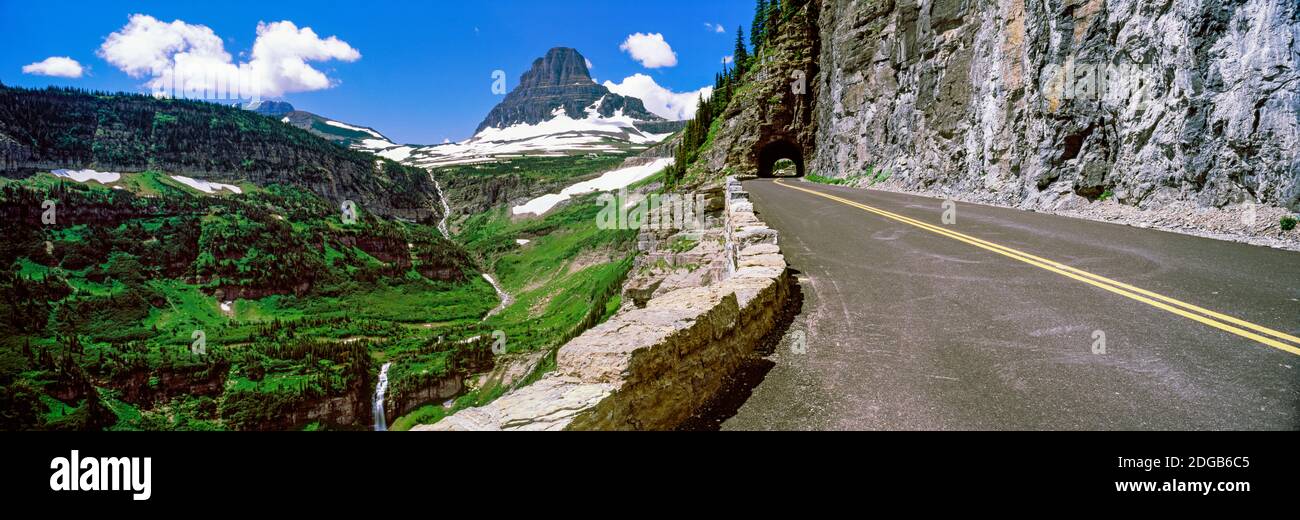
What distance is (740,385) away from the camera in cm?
482

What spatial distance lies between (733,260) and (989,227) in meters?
8.14

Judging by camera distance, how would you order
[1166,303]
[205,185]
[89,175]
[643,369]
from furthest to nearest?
[205,185] → [89,175] → [1166,303] → [643,369]

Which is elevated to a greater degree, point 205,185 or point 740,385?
point 205,185

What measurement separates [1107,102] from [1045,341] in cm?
1674

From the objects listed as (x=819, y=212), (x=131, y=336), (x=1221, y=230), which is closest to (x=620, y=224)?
(x=131, y=336)

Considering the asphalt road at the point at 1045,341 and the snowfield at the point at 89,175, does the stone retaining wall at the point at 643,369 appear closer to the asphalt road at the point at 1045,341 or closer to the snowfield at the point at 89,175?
the asphalt road at the point at 1045,341

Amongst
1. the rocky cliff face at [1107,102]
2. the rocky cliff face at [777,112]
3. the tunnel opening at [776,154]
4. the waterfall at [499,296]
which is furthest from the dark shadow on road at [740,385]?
the waterfall at [499,296]

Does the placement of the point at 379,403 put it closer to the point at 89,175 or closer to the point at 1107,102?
the point at 1107,102

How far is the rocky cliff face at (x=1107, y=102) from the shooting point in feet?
36.3

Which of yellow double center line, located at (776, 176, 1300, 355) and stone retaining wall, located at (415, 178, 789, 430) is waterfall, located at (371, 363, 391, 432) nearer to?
yellow double center line, located at (776, 176, 1300, 355)

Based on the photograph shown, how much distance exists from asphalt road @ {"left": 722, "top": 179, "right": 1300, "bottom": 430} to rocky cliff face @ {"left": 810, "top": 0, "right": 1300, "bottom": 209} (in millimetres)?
3821

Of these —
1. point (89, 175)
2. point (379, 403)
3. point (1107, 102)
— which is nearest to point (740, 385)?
point (1107, 102)

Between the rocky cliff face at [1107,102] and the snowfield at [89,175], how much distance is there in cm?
22279

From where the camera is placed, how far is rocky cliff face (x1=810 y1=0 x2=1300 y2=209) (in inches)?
436
